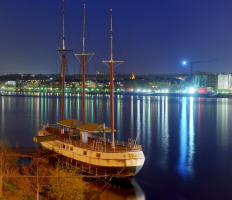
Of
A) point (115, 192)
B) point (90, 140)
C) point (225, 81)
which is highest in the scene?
point (225, 81)

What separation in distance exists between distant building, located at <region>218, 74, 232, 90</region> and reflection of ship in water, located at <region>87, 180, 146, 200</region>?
150 meters

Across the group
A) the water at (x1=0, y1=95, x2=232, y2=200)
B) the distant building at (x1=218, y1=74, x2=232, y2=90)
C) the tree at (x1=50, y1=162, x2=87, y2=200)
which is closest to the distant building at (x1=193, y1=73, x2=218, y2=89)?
the distant building at (x1=218, y1=74, x2=232, y2=90)

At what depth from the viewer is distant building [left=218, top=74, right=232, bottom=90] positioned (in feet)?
509

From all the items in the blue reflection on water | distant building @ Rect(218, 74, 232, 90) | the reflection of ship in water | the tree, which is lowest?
the blue reflection on water

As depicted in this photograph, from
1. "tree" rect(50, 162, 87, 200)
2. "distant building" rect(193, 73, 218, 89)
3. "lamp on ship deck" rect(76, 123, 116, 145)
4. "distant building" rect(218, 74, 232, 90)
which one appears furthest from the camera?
"distant building" rect(193, 73, 218, 89)

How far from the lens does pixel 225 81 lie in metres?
158

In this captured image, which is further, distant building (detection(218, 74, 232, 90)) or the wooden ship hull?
distant building (detection(218, 74, 232, 90))

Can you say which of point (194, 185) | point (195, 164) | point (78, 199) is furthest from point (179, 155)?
point (78, 199)

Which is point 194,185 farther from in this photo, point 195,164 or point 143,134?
point 143,134

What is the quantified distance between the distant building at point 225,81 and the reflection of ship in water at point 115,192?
15038 centimetres

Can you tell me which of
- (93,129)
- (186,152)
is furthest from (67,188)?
(186,152)

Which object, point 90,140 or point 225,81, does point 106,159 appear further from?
point 225,81

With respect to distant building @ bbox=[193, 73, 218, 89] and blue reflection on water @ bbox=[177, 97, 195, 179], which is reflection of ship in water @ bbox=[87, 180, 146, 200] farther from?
distant building @ bbox=[193, 73, 218, 89]

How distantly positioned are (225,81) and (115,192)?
155020 millimetres
